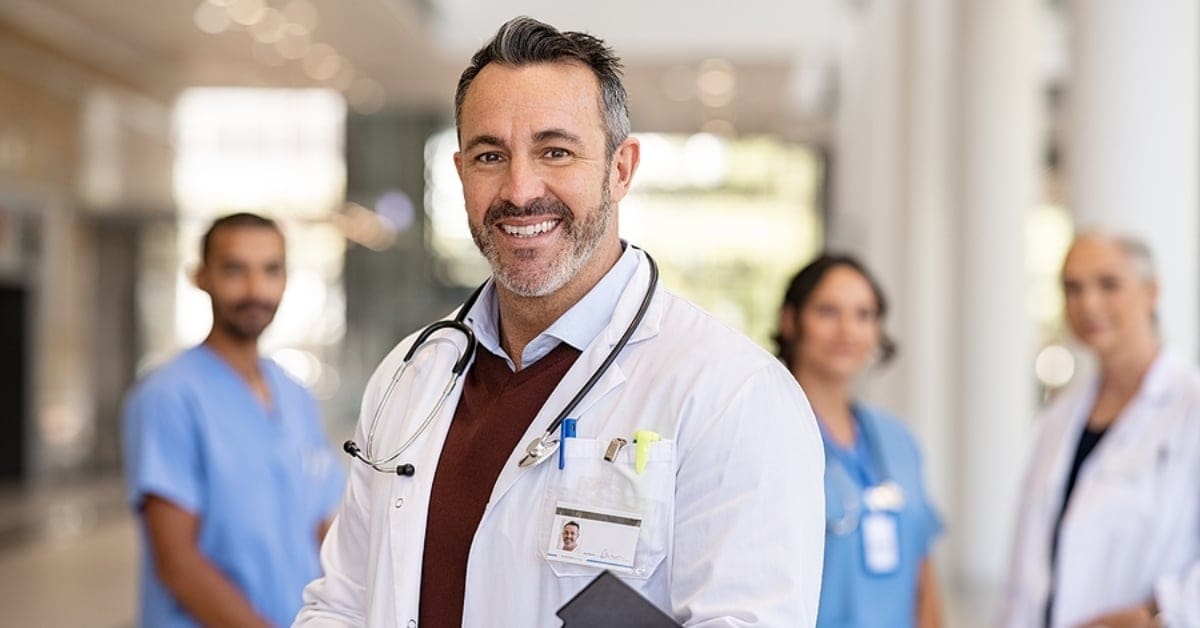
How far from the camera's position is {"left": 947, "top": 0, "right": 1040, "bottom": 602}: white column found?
9.15m

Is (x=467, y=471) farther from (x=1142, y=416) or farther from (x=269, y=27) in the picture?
(x=269, y=27)

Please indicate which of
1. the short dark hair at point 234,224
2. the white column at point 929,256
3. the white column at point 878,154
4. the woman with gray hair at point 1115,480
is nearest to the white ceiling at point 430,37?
the white column at point 878,154

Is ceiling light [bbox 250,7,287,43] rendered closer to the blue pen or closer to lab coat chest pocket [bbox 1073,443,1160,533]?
lab coat chest pocket [bbox 1073,443,1160,533]

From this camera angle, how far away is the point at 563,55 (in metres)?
1.79

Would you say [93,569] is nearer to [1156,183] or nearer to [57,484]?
[57,484]

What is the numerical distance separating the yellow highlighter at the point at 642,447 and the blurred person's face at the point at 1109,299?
204cm

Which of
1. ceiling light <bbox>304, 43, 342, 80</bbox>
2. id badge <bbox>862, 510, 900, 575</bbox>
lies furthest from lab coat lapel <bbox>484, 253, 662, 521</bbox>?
ceiling light <bbox>304, 43, 342, 80</bbox>

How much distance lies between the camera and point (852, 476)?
3.29 meters

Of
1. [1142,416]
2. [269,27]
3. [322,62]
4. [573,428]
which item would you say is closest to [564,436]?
[573,428]

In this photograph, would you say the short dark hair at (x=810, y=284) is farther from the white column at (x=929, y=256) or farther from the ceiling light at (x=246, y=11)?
the ceiling light at (x=246, y=11)

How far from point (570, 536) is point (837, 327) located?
1.80 meters

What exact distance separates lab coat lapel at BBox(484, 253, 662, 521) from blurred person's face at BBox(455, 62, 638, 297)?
8 centimetres

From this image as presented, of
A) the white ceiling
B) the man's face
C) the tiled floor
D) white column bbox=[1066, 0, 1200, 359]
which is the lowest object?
the tiled floor

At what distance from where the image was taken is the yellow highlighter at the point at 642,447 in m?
1.69
